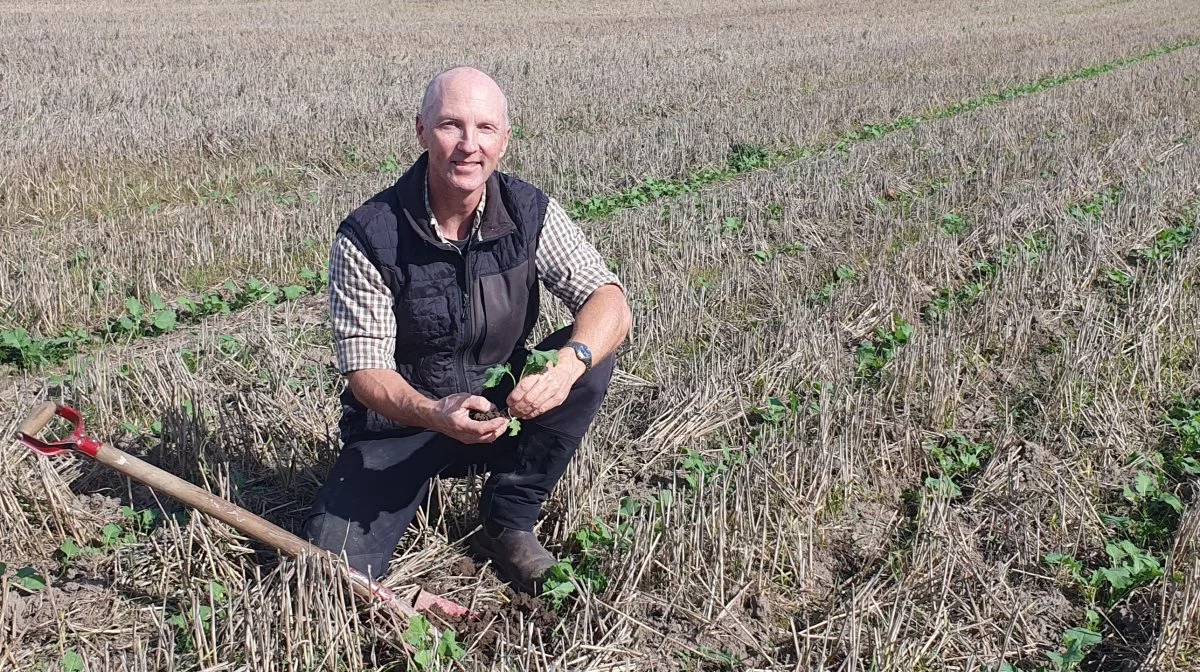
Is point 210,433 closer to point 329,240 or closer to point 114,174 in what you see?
point 329,240

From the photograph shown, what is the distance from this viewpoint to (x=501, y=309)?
3553mm

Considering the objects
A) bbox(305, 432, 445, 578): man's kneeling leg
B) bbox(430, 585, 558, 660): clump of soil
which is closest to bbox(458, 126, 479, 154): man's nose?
bbox(305, 432, 445, 578): man's kneeling leg

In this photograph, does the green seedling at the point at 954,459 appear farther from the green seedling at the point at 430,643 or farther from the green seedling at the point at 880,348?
the green seedling at the point at 430,643

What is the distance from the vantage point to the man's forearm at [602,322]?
3.49 meters

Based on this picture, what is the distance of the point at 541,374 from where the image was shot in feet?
10.5

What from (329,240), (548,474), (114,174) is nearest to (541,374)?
(548,474)

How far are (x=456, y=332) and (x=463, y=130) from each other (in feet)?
2.22

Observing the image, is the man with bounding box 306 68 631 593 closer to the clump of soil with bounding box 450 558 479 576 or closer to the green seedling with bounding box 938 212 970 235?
the clump of soil with bounding box 450 558 479 576

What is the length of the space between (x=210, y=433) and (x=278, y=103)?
877 centimetres

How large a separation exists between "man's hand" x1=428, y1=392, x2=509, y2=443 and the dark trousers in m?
0.43

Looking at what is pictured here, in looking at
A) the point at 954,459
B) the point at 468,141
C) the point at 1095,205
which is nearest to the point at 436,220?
the point at 468,141

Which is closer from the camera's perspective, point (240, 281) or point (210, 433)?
point (210, 433)

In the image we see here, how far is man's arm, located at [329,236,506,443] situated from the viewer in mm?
3234

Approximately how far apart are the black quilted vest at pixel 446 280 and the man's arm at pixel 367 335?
51 millimetres
